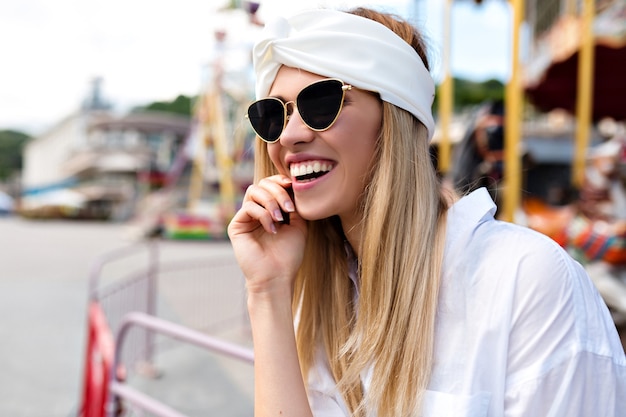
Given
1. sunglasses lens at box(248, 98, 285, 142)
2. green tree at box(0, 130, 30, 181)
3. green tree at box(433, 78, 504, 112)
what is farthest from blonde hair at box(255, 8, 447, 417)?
green tree at box(0, 130, 30, 181)

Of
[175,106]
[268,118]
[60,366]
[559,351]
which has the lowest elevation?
[60,366]

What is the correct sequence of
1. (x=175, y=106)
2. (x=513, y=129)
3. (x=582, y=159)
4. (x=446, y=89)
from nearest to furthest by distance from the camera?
(x=513, y=129)
(x=446, y=89)
(x=582, y=159)
(x=175, y=106)

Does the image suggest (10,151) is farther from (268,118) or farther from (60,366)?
(268,118)

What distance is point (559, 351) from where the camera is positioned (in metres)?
0.95

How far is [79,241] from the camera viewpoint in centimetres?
1881

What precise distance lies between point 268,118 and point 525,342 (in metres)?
0.75

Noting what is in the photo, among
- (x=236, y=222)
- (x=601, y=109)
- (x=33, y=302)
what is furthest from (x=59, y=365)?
(x=601, y=109)

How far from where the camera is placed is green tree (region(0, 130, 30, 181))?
81.6 m

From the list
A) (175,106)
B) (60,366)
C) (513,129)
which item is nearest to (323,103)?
(513,129)

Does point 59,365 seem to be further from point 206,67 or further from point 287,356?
point 206,67

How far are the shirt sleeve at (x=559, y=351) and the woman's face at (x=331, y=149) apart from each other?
0.42m

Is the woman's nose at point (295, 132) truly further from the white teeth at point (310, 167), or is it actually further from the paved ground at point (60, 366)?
the paved ground at point (60, 366)

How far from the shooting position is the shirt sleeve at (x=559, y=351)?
0.95 m

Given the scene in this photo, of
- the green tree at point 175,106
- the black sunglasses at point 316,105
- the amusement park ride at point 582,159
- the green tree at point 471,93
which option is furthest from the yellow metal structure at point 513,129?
the green tree at point 175,106
